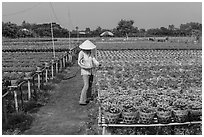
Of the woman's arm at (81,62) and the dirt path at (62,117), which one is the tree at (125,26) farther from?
the woman's arm at (81,62)

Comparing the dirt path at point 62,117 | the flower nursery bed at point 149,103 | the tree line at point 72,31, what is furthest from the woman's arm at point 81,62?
the tree line at point 72,31

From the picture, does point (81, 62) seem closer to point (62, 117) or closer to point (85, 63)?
point (85, 63)

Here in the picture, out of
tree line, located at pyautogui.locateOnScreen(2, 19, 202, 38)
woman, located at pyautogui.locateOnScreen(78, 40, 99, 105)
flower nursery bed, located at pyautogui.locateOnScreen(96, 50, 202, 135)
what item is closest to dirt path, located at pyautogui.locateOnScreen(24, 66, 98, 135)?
woman, located at pyautogui.locateOnScreen(78, 40, 99, 105)

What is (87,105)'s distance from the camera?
7008 millimetres

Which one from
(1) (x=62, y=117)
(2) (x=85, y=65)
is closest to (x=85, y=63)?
(2) (x=85, y=65)

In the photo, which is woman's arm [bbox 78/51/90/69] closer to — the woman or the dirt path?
the woman

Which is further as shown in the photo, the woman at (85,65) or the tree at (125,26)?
the tree at (125,26)

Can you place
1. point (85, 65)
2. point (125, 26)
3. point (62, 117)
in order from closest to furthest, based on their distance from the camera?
point (62, 117), point (85, 65), point (125, 26)

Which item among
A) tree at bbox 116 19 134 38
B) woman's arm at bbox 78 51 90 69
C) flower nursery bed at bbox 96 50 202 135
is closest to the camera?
flower nursery bed at bbox 96 50 202 135

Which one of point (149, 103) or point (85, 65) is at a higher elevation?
point (85, 65)

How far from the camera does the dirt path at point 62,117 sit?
17.5 ft

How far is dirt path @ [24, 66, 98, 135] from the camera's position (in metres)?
5.34

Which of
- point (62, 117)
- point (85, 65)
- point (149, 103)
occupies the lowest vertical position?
point (62, 117)

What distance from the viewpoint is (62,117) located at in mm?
6164
